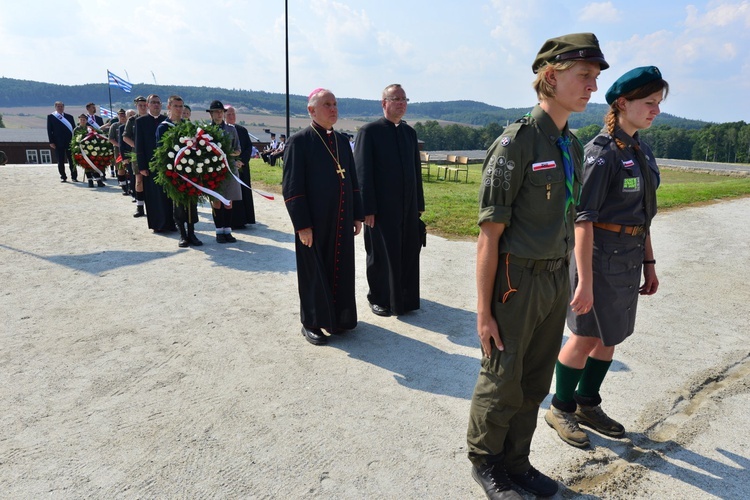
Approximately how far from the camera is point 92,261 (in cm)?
702

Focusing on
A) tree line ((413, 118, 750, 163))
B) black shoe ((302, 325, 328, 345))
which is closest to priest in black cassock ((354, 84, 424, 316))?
black shoe ((302, 325, 328, 345))

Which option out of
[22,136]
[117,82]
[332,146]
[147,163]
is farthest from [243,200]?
[22,136]

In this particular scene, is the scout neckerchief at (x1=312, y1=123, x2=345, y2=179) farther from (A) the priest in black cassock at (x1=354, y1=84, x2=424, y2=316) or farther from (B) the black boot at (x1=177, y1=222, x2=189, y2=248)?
(B) the black boot at (x1=177, y1=222, x2=189, y2=248)

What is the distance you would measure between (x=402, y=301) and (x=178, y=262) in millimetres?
3606

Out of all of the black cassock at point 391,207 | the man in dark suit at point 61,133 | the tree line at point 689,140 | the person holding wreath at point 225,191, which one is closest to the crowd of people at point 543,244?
the black cassock at point 391,207

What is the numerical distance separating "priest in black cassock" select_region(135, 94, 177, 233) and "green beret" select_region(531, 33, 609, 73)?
7.36 metres

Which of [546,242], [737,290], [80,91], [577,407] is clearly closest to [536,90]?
[546,242]

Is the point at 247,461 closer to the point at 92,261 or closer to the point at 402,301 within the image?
the point at 402,301

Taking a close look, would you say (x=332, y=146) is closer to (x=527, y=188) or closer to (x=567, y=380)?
(x=527, y=188)

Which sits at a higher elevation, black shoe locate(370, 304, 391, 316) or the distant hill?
the distant hill

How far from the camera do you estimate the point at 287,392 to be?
3732mm

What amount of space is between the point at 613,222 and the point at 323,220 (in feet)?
8.20

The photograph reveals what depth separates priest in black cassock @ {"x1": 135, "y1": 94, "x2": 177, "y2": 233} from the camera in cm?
840

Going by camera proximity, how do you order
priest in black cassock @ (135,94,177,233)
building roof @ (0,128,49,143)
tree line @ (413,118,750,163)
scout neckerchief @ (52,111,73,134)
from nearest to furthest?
priest in black cassock @ (135,94,177,233)
scout neckerchief @ (52,111,73,134)
building roof @ (0,128,49,143)
tree line @ (413,118,750,163)
